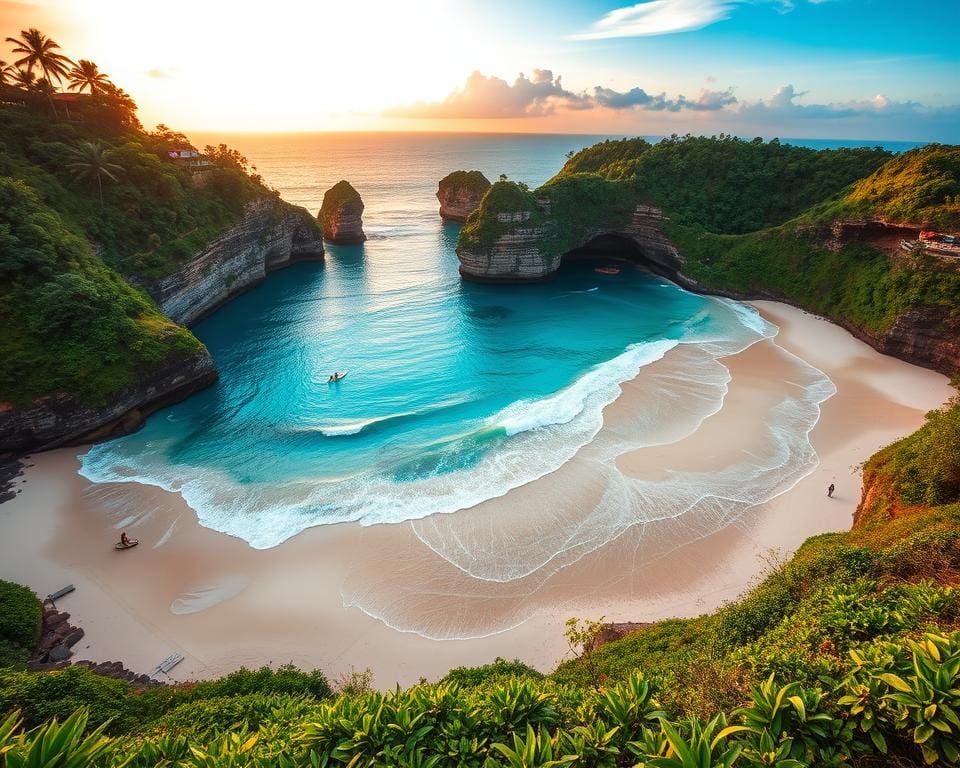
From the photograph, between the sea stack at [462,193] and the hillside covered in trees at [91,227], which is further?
the sea stack at [462,193]

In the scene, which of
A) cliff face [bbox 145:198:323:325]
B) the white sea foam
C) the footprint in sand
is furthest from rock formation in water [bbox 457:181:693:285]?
the footprint in sand

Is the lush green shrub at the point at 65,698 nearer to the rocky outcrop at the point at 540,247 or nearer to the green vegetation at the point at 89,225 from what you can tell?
the green vegetation at the point at 89,225

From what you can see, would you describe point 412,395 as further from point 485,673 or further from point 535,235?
point 535,235

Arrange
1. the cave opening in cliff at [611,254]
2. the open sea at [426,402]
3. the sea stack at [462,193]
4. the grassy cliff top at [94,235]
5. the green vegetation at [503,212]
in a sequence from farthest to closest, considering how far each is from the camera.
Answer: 1. the sea stack at [462,193]
2. the cave opening in cliff at [611,254]
3. the green vegetation at [503,212]
4. the grassy cliff top at [94,235]
5. the open sea at [426,402]

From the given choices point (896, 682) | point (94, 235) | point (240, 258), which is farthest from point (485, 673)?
point (240, 258)

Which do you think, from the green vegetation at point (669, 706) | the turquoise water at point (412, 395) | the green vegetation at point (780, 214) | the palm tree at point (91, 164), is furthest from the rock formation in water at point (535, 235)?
the green vegetation at point (669, 706)
